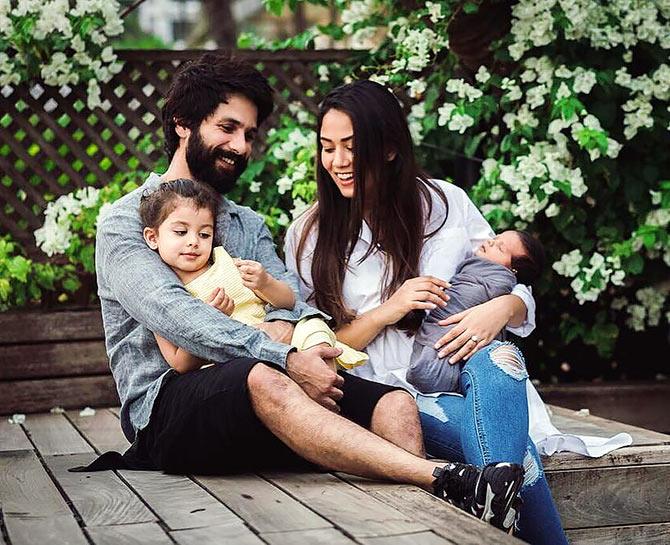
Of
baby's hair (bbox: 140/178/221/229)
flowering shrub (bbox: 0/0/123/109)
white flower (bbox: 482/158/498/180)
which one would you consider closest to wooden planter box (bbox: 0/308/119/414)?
flowering shrub (bbox: 0/0/123/109)

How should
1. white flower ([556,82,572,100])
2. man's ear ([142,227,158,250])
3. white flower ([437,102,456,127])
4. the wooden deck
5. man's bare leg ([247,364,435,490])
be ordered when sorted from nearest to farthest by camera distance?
the wooden deck < man's bare leg ([247,364,435,490]) < man's ear ([142,227,158,250]) < white flower ([556,82,572,100]) < white flower ([437,102,456,127])

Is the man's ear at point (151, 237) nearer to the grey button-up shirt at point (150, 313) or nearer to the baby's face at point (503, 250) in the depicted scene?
the grey button-up shirt at point (150, 313)

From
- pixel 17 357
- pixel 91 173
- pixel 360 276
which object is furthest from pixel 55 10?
pixel 360 276

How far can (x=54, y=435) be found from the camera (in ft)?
13.8

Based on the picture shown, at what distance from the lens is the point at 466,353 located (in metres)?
3.44

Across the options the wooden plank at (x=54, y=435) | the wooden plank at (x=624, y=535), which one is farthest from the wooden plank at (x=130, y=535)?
the wooden plank at (x=624, y=535)

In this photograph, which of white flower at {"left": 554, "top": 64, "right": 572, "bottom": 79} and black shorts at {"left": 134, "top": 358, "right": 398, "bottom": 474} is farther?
white flower at {"left": 554, "top": 64, "right": 572, "bottom": 79}

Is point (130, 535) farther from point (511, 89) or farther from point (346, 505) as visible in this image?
point (511, 89)

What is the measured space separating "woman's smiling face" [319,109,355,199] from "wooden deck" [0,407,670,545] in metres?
0.93

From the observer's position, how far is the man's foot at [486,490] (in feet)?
9.26

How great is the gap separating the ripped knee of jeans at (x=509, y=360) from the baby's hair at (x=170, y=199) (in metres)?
0.86

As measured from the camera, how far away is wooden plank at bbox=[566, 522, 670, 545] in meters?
3.58

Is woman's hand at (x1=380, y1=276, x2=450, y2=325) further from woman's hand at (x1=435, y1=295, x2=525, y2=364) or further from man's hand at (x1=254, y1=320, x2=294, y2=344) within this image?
man's hand at (x1=254, y1=320, x2=294, y2=344)

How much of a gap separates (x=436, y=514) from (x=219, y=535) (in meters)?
0.48
